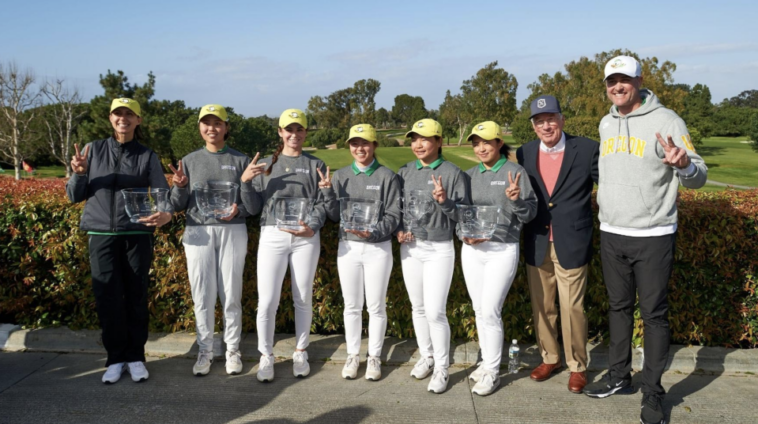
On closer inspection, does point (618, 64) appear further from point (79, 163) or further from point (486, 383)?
point (79, 163)

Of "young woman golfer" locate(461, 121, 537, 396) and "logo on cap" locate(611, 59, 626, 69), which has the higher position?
"logo on cap" locate(611, 59, 626, 69)

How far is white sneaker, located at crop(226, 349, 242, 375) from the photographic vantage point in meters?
4.80

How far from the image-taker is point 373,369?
15.6ft

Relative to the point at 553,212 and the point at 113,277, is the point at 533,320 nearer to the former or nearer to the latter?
the point at 553,212

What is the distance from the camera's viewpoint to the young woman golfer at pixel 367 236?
4.54 metres

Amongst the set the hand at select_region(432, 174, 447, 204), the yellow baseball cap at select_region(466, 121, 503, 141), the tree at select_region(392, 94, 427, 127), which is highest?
the tree at select_region(392, 94, 427, 127)

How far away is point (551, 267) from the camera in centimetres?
467

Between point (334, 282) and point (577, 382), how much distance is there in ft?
7.96

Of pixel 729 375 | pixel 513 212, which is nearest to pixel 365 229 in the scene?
pixel 513 212

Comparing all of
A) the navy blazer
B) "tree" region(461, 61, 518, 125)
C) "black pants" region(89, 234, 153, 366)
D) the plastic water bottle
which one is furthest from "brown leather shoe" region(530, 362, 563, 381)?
"tree" region(461, 61, 518, 125)

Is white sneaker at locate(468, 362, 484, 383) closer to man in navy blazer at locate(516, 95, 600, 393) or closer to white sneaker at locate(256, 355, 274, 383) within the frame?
man in navy blazer at locate(516, 95, 600, 393)

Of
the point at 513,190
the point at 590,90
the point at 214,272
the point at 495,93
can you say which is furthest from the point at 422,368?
the point at 495,93

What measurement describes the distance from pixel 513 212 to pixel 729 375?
265 cm

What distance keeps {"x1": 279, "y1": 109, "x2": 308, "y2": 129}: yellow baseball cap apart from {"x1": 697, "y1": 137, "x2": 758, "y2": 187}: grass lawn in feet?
108
